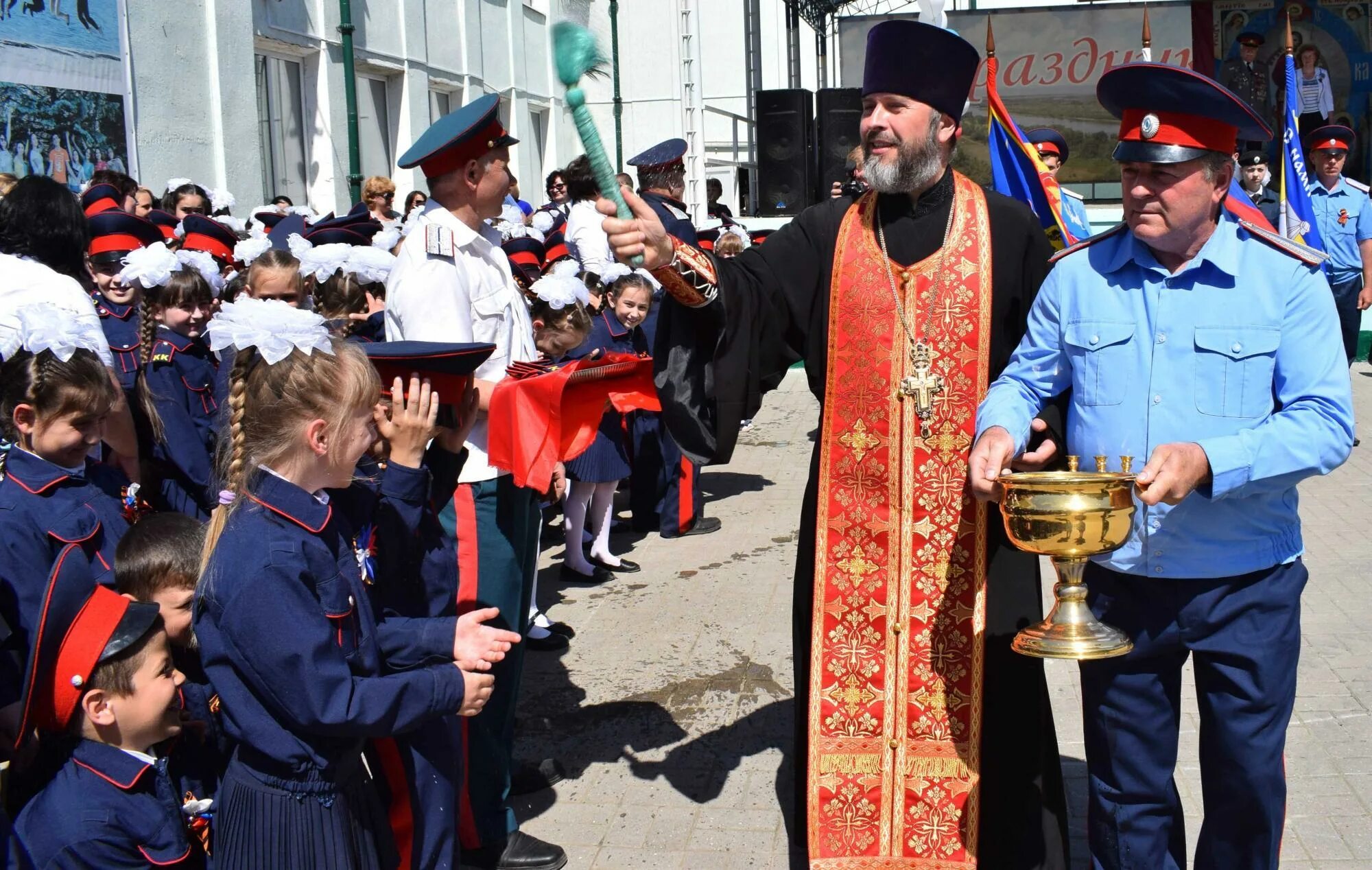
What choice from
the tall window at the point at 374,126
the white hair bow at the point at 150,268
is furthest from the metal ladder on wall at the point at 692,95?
the white hair bow at the point at 150,268

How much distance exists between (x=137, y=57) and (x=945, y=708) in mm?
10399

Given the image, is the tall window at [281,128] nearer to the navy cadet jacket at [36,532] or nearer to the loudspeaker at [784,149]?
the loudspeaker at [784,149]

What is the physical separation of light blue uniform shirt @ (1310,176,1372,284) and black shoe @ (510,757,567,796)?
26.0ft

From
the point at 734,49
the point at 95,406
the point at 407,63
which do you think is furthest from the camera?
the point at 734,49

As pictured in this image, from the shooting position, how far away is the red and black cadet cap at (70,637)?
2.62 metres

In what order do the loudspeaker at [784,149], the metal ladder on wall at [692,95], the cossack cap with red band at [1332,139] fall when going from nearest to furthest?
the cossack cap with red band at [1332,139]
the loudspeaker at [784,149]
the metal ladder on wall at [692,95]

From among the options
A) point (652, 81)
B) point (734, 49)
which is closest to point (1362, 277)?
point (652, 81)

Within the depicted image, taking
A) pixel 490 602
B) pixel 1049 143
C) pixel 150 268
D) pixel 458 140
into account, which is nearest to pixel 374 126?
pixel 1049 143

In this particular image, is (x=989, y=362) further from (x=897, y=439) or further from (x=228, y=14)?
(x=228, y=14)

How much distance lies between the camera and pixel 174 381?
4883mm

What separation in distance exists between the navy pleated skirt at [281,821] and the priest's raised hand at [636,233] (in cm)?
130

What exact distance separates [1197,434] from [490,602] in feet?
6.66

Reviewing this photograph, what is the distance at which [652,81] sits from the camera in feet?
82.7

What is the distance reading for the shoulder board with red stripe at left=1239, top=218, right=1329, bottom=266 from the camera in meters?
2.83
